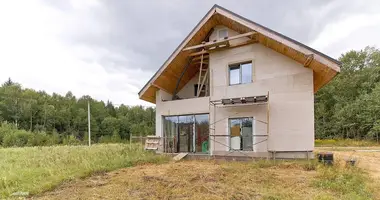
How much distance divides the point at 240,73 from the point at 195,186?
732 cm

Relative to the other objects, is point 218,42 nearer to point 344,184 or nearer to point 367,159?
point 344,184

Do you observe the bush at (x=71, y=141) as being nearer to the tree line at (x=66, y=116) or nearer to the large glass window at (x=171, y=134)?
the tree line at (x=66, y=116)

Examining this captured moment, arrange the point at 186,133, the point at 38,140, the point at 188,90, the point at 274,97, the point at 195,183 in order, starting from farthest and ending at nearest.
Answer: the point at 38,140, the point at 188,90, the point at 186,133, the point at 274,97, the point at 195,183

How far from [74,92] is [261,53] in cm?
7486

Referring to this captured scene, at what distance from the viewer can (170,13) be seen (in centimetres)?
1455

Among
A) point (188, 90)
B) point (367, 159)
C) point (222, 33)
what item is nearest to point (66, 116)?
point (188, 90)

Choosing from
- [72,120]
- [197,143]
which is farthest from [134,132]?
[197,143]

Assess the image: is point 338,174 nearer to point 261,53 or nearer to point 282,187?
point 282,187

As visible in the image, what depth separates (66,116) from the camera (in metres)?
61.2

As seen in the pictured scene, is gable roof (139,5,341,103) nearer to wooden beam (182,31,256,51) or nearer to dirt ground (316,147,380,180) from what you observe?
wooden beam (182,31,256,51)

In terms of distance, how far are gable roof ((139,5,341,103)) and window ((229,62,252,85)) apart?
1.38 meters

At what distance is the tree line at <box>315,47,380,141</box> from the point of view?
2835 centimetres

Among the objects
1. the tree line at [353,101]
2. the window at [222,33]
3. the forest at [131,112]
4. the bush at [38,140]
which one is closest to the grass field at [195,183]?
the window at [222,33]

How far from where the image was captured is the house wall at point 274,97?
10594 mm
